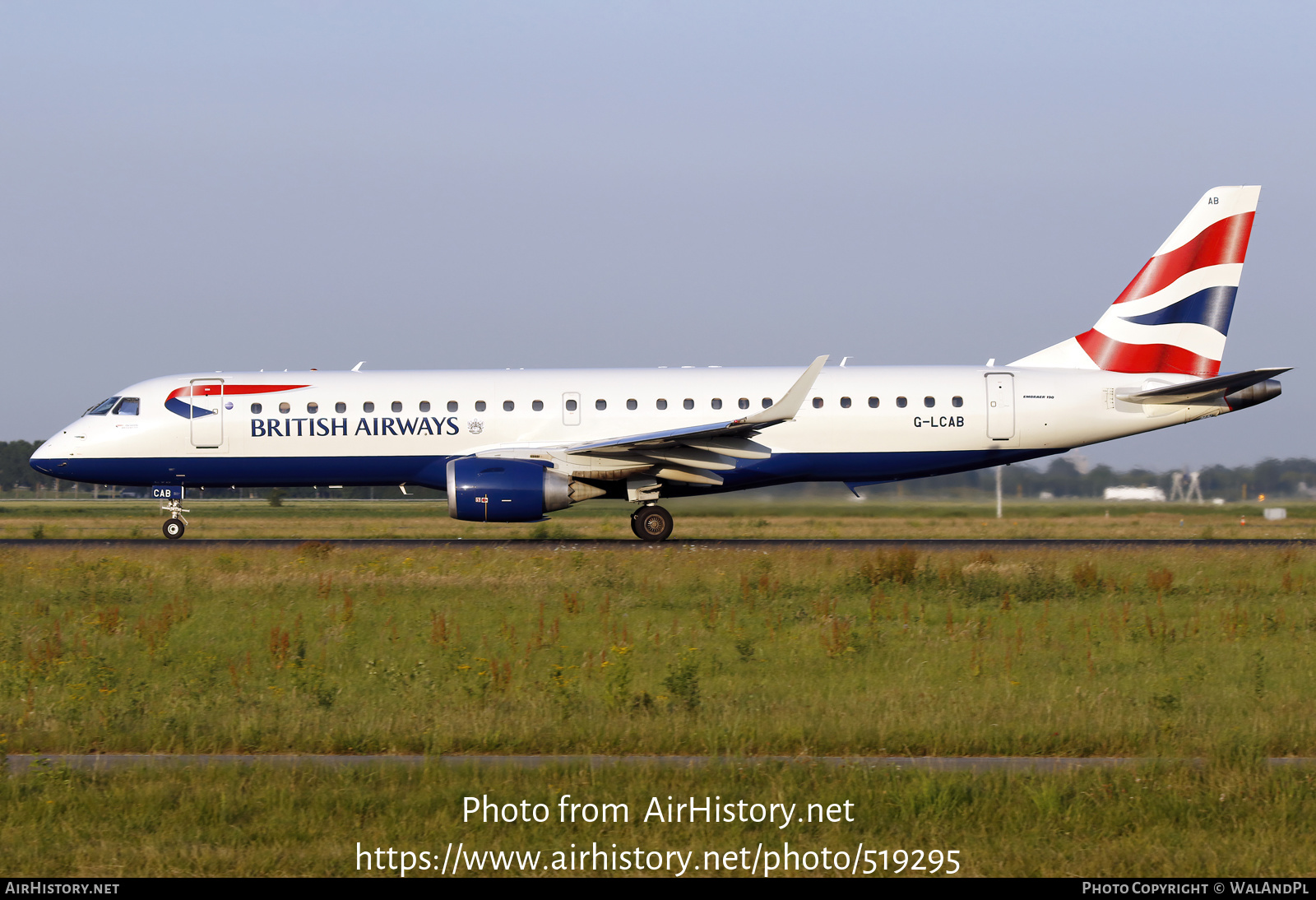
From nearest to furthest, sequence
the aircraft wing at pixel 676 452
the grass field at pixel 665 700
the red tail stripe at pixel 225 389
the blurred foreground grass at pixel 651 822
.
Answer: the blurred foreground grass at pixel 651 822 → the grass field at pixel 665 700 → the aircraft wing at pixel 676 452 → the red tail stripe at pixel 225 389

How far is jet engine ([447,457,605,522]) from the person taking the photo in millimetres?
21375

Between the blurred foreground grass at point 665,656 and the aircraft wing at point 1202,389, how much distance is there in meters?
4.62

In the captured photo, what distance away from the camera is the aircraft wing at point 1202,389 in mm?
21859

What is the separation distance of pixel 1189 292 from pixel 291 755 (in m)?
23.0

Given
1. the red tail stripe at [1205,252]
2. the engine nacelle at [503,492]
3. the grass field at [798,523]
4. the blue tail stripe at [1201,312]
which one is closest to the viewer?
the engine nacelle at [503,492]

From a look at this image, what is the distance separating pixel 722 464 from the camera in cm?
2278

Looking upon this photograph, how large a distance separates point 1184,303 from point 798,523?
607 inches

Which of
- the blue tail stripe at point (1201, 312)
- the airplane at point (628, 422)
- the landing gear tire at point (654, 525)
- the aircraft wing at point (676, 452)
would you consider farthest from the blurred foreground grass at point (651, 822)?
the blue tail stripe at point (1201, 312)

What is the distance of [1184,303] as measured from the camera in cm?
2497

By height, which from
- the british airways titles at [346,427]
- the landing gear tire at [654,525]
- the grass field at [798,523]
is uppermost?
the british airways titles at [346,427]

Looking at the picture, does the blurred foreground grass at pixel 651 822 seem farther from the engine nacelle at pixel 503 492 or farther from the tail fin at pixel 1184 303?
the tail fin at pixel 1184 303

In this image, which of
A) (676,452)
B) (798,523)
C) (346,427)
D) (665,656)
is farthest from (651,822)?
(798,523)

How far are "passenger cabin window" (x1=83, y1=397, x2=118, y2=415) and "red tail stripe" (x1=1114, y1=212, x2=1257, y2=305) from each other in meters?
21.9

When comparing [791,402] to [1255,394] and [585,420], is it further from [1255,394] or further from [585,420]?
[1255,394]
